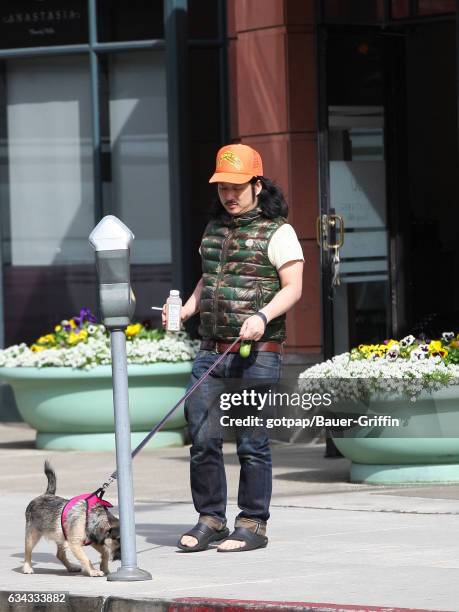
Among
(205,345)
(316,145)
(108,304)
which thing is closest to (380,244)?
(316,145)

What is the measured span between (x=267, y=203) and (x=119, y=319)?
1.26m

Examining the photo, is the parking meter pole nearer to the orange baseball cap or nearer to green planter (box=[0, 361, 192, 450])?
the orange baseball cap

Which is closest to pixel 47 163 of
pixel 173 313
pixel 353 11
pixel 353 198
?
pixel 353 198

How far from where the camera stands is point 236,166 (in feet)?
26.1

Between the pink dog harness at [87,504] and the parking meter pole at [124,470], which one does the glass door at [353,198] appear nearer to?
the pink dog harness at [87,504]

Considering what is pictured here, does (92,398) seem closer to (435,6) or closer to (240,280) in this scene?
(435,6)

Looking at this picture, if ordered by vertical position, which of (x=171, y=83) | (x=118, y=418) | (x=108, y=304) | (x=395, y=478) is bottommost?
(x=395, y=478)

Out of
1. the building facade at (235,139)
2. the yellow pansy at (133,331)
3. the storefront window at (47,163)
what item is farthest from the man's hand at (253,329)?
the storefront window at (47,163)

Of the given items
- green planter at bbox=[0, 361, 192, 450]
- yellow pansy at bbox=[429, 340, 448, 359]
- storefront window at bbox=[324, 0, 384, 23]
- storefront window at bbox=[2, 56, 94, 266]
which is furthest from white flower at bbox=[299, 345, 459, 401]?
storefront window at bbox=[2, 56, 94, 266]

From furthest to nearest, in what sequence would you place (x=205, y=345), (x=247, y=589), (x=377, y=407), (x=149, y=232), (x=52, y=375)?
(x=149, y=232), (x=52, y=375), (x=377, y=407), (x=205, y=345), (x=247, y=589)

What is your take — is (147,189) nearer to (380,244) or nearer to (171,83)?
(171,83)

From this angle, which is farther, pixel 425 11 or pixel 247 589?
pixel 425 11

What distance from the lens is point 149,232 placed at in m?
15.6

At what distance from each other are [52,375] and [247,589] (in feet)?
22.0
